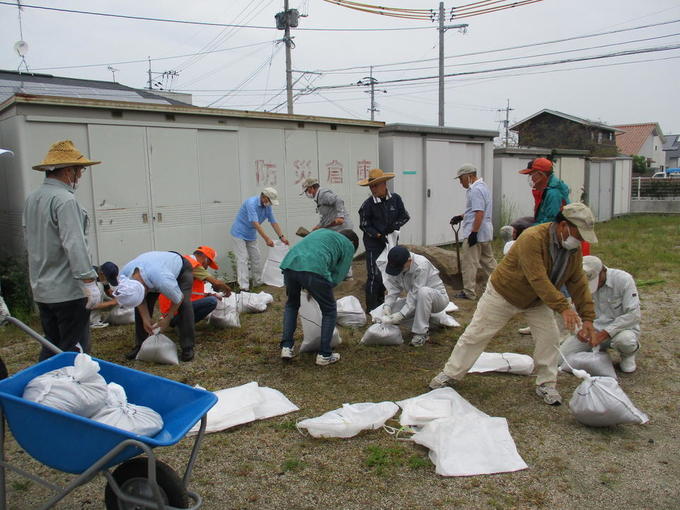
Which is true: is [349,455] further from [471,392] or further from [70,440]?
[70,440]

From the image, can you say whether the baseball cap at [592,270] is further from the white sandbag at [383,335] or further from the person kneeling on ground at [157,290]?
the person kneeling on ground at [157,290]

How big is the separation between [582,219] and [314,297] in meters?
2.19

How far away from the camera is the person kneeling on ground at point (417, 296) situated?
16.9 feet

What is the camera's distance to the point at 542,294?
3.55 meters

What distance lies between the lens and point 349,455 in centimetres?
327

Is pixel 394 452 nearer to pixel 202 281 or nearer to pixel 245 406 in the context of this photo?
pixel 245 406

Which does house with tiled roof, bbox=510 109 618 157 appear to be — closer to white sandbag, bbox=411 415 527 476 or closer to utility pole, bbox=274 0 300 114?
utility pole, bbox=274 0 300 114

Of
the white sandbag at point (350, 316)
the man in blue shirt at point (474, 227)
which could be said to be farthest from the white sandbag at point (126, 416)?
the man in blue shirt at point (474, 227)

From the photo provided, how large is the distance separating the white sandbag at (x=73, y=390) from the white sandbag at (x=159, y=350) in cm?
227

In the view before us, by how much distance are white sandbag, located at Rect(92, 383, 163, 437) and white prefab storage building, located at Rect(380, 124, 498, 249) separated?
8153mm

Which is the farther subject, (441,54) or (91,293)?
(441,54)

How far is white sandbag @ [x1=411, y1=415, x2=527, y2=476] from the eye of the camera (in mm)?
3051

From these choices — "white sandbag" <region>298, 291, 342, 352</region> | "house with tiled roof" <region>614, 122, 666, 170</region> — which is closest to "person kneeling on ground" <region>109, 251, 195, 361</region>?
"white sandbag" <region>298, 291, 342, 352</region>

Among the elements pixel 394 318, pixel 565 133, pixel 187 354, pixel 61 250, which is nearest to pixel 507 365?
pixel 394 318
